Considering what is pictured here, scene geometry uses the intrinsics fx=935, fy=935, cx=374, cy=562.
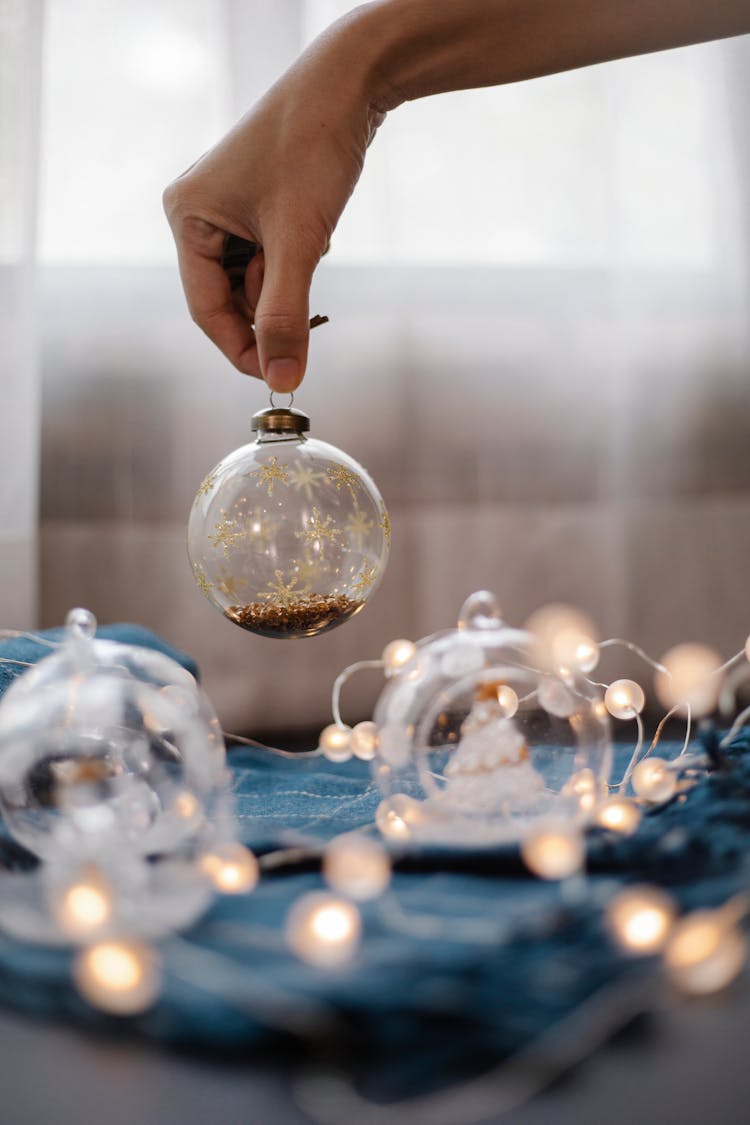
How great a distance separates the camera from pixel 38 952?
0.97 ft

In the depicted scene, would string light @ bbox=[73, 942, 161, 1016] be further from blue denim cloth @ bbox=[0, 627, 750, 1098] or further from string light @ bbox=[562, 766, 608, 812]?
string light @ bbox=[562, 766, 608, 812]

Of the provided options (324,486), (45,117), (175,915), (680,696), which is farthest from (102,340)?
(175,915)

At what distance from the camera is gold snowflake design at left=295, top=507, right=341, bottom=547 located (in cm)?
53

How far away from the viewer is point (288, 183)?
614mm

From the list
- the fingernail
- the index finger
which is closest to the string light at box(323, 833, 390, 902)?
the fingernail

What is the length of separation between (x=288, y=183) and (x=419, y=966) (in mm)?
509

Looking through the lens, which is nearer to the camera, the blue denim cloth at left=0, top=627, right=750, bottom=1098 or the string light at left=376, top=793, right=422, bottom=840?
the blue denim cloth at left=0, top=627, right=750, bottom=1098

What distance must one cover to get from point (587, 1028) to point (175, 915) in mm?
135

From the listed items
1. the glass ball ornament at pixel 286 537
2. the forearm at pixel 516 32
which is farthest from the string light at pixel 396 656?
the forearm at pixel 516 32

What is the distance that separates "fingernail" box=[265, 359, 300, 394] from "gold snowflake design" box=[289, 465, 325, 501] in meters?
0.09

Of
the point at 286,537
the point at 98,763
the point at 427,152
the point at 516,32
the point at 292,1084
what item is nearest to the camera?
the point at 292,1084

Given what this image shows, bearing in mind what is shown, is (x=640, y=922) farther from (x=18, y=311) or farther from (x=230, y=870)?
(x=18, y=311)

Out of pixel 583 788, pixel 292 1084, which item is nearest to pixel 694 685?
pixel 583 788

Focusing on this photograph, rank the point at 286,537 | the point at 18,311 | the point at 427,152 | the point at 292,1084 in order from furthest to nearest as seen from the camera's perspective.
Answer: the point at 427,152, the point at 18,311, the point at 286,537, the point at 292,1084
